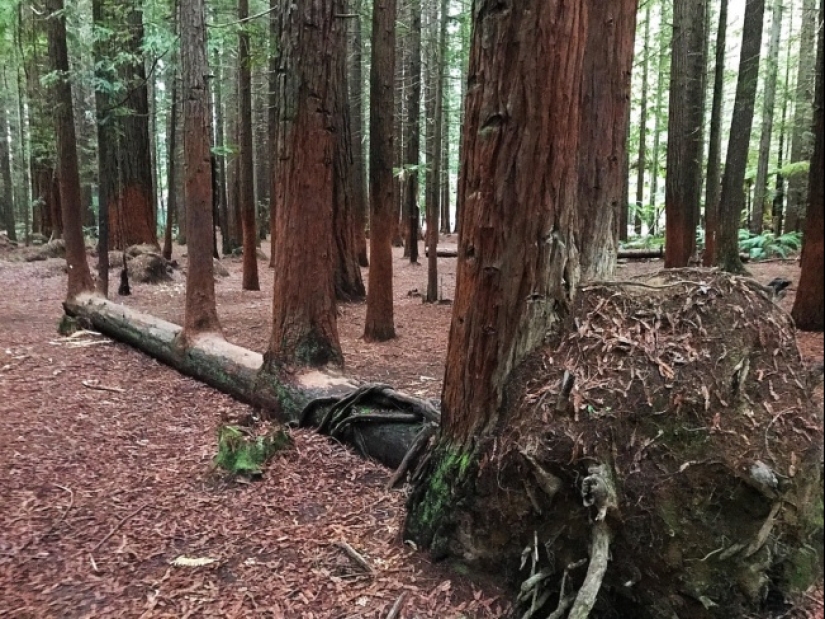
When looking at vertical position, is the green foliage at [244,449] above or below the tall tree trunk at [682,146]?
below

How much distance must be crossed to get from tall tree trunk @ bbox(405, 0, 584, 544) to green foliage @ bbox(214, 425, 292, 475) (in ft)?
5.55

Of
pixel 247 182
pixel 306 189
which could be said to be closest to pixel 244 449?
pixel 306 189

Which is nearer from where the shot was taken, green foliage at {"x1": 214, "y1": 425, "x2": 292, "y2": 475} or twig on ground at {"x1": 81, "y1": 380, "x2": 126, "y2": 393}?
green foliage at {"x1": 214, "y1": 425, "x2": 292, "y2": 475}

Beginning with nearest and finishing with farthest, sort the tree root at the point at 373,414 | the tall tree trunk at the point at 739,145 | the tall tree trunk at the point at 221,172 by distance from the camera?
the tree root at the point at 373,414 < the tall tree trunk at the point at 739,145 < the tall tree trunk at the point at 221,172

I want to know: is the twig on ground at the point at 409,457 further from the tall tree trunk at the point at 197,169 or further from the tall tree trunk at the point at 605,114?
the tall tree trunk at the point at 197,169

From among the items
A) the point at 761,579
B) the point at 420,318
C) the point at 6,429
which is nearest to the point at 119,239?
the point at 420,318

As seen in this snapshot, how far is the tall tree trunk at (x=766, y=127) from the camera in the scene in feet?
43.3

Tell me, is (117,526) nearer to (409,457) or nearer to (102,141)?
(409,457)

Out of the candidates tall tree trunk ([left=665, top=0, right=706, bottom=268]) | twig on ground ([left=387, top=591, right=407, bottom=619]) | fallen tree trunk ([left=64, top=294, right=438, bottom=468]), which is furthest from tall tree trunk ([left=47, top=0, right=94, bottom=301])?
tall tree trunk ([left=665, top=0, right=706, bottom=268])

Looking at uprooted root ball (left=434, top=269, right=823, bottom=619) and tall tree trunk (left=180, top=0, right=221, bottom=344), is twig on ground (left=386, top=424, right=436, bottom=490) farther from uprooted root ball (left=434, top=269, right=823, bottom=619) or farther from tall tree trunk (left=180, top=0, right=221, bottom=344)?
tall tree trunk (left=180, top=0, right=221, bottom=344)

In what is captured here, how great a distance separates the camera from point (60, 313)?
34.0ft

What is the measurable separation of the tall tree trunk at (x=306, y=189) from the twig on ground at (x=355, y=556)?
253cm

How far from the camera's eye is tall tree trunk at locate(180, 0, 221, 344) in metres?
6.74

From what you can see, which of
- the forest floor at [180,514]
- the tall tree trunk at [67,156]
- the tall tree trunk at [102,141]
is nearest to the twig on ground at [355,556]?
the forest floor at [180,514]
